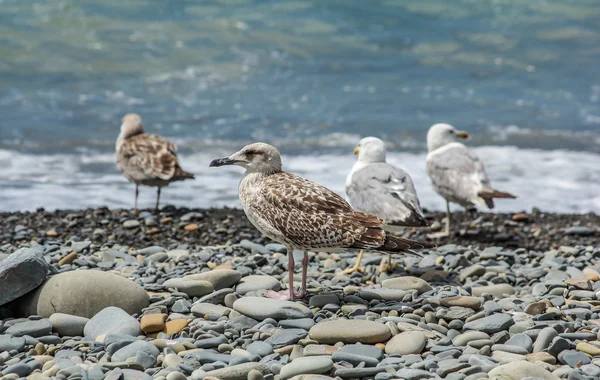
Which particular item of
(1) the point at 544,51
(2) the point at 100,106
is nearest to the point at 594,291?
(2) the point at 100,106

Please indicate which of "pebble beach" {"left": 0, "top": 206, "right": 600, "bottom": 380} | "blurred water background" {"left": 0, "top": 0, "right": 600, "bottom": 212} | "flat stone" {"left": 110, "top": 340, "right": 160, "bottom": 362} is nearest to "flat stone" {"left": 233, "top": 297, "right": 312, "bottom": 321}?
"pebble beach" {"left": 0, "top": 206, "right": 600, "bottom": 380}

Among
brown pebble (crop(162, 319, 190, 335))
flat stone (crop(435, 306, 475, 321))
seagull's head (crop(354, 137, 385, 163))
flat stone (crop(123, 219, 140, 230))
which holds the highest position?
seagull's head (crop(354, 137, 385, 163))

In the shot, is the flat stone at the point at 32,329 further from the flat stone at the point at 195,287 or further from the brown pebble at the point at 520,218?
the brown pebble at the point at 520,218

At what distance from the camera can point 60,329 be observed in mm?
4824

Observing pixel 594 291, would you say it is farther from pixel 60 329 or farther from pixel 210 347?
pixel 60 329

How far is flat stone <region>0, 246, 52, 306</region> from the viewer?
16.6 ft

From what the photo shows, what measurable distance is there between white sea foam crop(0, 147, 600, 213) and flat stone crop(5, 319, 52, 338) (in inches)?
235

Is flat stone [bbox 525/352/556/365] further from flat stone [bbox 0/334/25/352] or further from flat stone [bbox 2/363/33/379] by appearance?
flat stone [bbox 0/334/25/352]

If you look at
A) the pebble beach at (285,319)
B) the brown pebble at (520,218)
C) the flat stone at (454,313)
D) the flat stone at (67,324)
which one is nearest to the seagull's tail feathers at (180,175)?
the pebble beach at (285,319)

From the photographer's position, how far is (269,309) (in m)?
4.95

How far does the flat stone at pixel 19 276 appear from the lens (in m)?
5.07

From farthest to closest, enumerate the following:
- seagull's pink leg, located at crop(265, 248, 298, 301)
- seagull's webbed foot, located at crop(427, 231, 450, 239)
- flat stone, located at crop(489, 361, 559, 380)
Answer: seagull's webbed foot, located at crop(427, 231, 450, 239) → seagull's pink leg, located at crop(265, 248, 298, 301) → flat stone, located at crop(489, 361, 559, 380)

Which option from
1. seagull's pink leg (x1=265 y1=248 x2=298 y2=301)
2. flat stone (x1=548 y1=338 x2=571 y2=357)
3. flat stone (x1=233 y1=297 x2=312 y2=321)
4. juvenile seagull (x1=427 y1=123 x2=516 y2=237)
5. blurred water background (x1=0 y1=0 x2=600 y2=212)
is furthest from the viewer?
blurred water background (x1=0 y1=0 x2=600 y2=212)

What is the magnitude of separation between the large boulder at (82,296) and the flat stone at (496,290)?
2.42m
